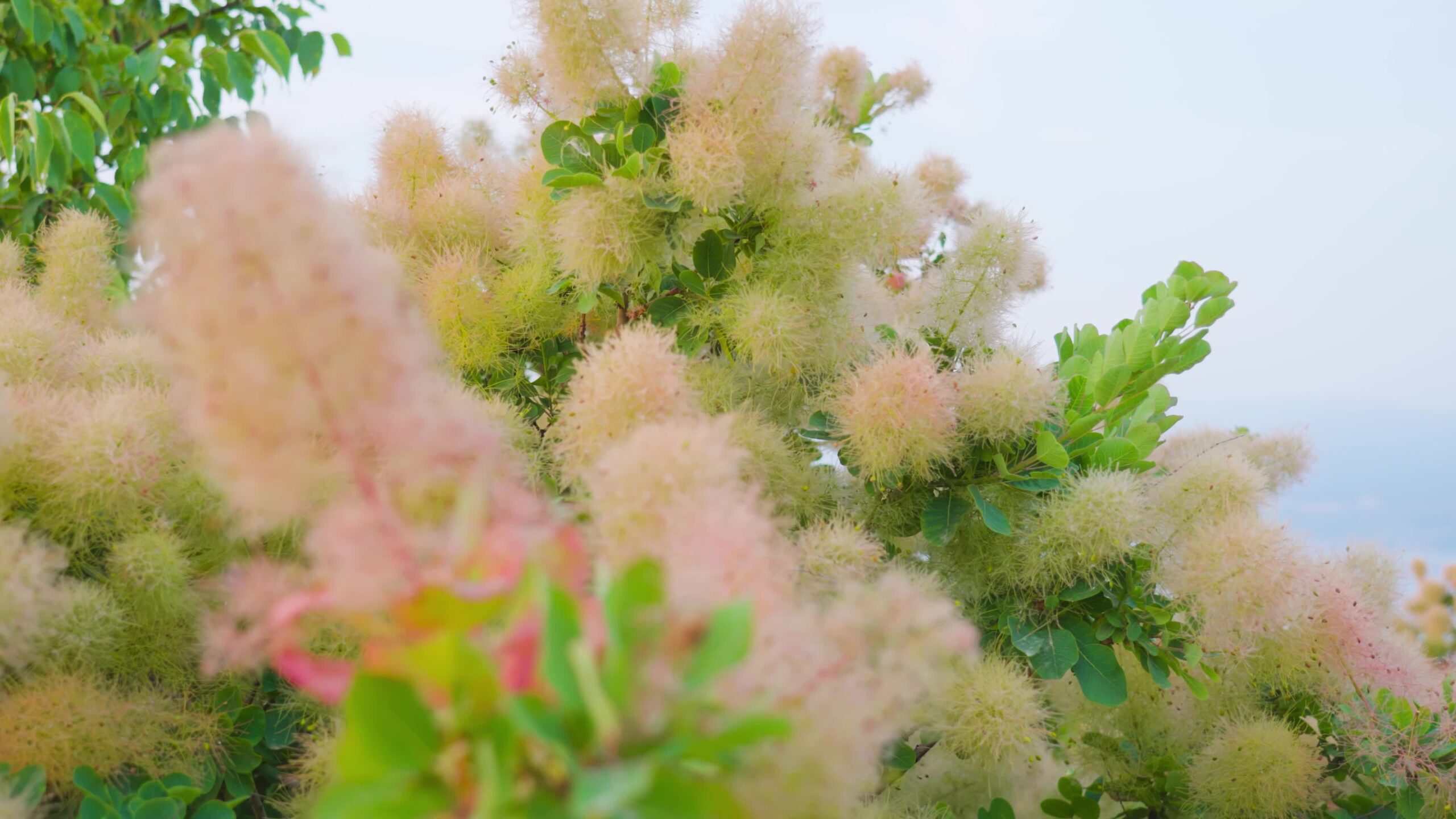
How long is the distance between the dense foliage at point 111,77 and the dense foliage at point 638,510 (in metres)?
0.23

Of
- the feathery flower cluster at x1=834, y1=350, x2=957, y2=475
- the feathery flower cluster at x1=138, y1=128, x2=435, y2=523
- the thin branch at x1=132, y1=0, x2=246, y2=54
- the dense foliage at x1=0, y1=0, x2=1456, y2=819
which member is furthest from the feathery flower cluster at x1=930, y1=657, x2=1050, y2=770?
the thin branch at x1=132, y1=0, x2=246, y2=54

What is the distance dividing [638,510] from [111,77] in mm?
1864

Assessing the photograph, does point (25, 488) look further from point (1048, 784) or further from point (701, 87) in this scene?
point (1048, 784)

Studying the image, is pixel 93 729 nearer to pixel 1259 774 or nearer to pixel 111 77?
pixel 1259 774

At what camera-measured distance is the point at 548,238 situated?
1.11 metres

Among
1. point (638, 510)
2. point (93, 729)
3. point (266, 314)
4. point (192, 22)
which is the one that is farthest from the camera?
point (192, 22)

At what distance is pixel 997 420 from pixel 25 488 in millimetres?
916

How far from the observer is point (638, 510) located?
0.54 metres

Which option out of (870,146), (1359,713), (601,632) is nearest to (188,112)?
(870,146)

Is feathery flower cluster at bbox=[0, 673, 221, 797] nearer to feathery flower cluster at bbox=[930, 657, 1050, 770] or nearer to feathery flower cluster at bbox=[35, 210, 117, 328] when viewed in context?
feathery flower cluster at bbox=[35, 210, 117, 328]

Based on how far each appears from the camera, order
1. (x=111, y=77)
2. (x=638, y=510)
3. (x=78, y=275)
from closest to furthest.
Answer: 1. (x=638, y=510)
2. (x=78, y=275)
3. (x=111, y=77)

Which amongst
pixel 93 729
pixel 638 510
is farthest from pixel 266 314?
pixel 93 729

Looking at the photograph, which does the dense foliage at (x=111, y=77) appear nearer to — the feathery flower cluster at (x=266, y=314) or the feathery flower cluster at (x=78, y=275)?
the feathery flower cluster at (x=78, y=275)

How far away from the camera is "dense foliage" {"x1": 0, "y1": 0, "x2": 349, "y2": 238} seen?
4.71ft
